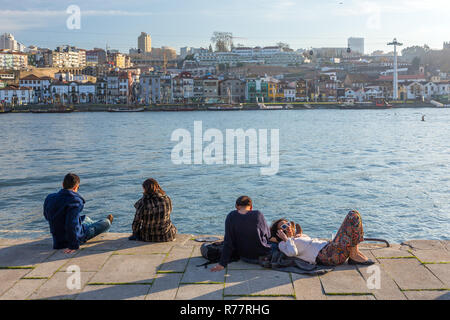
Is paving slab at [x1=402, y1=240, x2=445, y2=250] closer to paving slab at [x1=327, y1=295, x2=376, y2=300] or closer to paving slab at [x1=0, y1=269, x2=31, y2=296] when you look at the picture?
paving slab at [x1=327, y1=295, x2=376, y2=300]

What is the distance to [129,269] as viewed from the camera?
533 cm

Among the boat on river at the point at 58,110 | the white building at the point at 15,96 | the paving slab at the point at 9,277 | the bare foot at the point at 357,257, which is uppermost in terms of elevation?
the white building at the point at 15,96

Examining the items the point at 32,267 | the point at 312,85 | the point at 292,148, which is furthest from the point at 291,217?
the point at 312,85

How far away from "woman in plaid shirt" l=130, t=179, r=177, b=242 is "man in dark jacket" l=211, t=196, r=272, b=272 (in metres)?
1.21

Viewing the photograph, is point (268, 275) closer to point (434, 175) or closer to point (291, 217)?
point (291, 217)

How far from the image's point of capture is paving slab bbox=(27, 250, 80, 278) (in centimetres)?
518

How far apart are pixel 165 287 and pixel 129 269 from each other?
67cm

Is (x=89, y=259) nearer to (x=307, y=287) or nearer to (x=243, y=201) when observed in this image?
(x=243, y=201)

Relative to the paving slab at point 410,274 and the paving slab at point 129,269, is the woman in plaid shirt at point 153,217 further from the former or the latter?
the paving slab at point 410,274

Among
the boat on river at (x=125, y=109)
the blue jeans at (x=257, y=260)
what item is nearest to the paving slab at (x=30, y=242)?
the blue jeans at (x=257, y=260)

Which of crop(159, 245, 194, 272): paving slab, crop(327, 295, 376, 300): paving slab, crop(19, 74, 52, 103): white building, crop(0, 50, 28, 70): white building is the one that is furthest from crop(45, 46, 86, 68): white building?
crop(327, 295, 376, 300): paving slab

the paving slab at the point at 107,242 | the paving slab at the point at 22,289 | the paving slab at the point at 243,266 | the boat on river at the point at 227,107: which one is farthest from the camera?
the boat on river at the point at 227,107

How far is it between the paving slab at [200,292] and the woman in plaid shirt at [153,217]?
1.58 metres

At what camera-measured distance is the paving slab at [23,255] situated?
5.51 m
